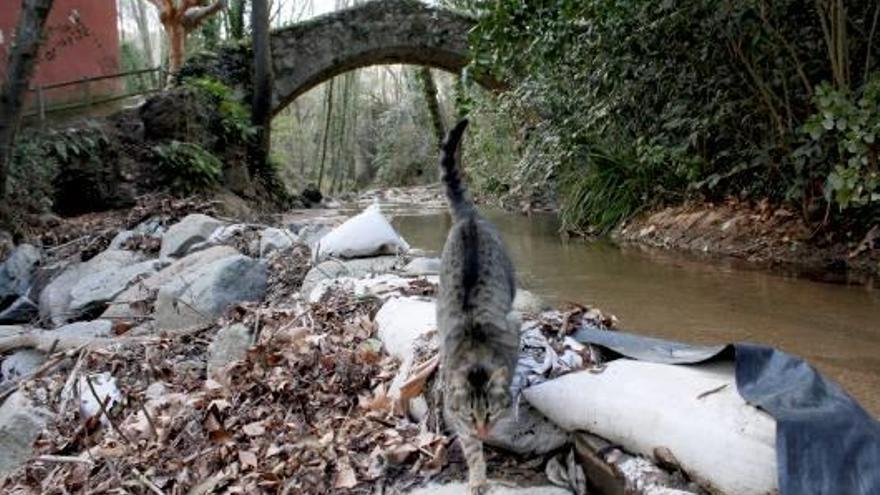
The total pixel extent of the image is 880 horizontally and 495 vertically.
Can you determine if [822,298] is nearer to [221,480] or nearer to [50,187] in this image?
[221,480]

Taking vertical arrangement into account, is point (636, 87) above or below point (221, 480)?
above

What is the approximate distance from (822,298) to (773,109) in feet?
5.84

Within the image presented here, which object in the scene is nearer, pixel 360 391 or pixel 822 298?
pixel 360 391

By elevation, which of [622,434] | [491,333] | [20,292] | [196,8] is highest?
[196,8]

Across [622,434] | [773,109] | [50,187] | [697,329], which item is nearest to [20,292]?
[50,187]

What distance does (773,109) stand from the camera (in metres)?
5.63

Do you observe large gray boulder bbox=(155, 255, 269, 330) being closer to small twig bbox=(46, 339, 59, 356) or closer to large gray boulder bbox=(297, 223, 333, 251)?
small twig bbox=(46, 339, 59, 356)

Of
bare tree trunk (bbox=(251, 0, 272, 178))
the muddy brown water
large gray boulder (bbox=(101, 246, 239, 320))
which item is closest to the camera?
the muddy brown water

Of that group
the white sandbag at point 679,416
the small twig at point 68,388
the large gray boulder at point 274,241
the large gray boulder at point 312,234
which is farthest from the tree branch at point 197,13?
the white sandbag at point 679,416

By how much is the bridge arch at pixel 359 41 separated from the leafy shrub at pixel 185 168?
8.82 feet

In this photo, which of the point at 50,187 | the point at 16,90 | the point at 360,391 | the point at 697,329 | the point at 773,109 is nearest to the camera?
the point at 360,391

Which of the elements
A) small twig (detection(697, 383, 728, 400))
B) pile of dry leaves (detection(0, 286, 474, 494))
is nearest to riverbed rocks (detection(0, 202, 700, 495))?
pile of dry leaves (detection(0, 286, 474, 494))

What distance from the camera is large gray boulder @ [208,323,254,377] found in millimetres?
3324

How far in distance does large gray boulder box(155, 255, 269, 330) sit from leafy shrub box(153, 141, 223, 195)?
4670 millimetres
